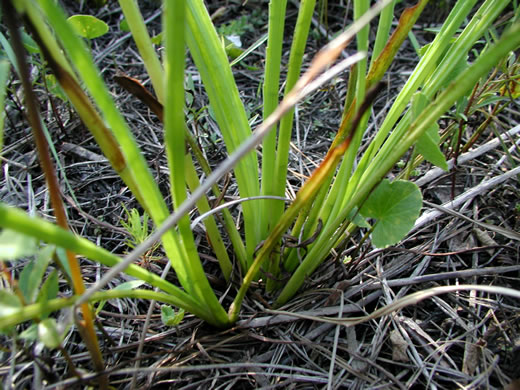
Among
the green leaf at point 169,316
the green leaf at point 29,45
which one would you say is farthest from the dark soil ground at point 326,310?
the green leaf at point 29,45

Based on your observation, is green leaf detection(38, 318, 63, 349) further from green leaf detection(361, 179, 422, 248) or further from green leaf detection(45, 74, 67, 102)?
green leaf detection(45, 74, 67, 102)

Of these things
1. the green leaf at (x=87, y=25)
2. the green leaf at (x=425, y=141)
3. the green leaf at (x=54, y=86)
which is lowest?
the green leaf at (x=425, y=141)

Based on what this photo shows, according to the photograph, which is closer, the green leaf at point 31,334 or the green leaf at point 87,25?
the green leaf at point 31,334

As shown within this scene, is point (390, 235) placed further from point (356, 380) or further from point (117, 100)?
Result: point (117, 100)

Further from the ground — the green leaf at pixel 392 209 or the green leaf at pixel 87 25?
the green leaf at pixel 87 25

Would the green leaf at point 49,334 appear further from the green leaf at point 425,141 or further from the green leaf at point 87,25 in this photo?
the green leaf at point 87,25

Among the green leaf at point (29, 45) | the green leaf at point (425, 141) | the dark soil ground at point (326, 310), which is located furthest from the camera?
the green leaf at point (29, 45)

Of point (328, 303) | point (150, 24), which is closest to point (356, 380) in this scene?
point (328, 303)
